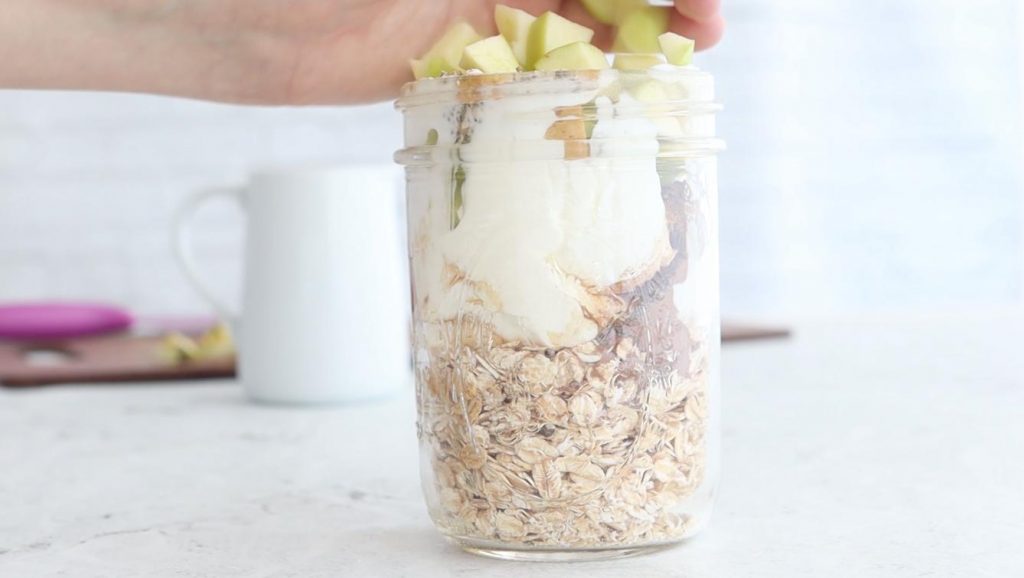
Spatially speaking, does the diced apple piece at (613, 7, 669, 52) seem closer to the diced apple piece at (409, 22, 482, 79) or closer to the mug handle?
the diced apple piece at (409, 22, 482, 79)

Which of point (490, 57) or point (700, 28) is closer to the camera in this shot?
point (490, 57)

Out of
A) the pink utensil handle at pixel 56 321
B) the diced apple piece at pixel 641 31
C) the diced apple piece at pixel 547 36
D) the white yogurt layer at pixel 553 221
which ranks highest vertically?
the diced apple piece at pixel 641 31

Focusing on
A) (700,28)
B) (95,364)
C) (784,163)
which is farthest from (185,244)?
(784,163)

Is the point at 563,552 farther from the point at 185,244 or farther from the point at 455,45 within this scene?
the point at 185,244

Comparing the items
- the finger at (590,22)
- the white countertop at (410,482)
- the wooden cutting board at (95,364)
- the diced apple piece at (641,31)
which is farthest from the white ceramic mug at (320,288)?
the diced apple piece at (641,31)

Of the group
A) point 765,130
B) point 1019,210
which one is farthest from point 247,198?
point 1019,210

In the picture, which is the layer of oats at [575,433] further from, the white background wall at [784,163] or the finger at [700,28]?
the white background wall at [784,163]

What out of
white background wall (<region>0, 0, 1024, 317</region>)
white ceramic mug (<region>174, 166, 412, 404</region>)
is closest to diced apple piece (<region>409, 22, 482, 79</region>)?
white ceramic mug (<region>174, 166, 412, 404</region>)
